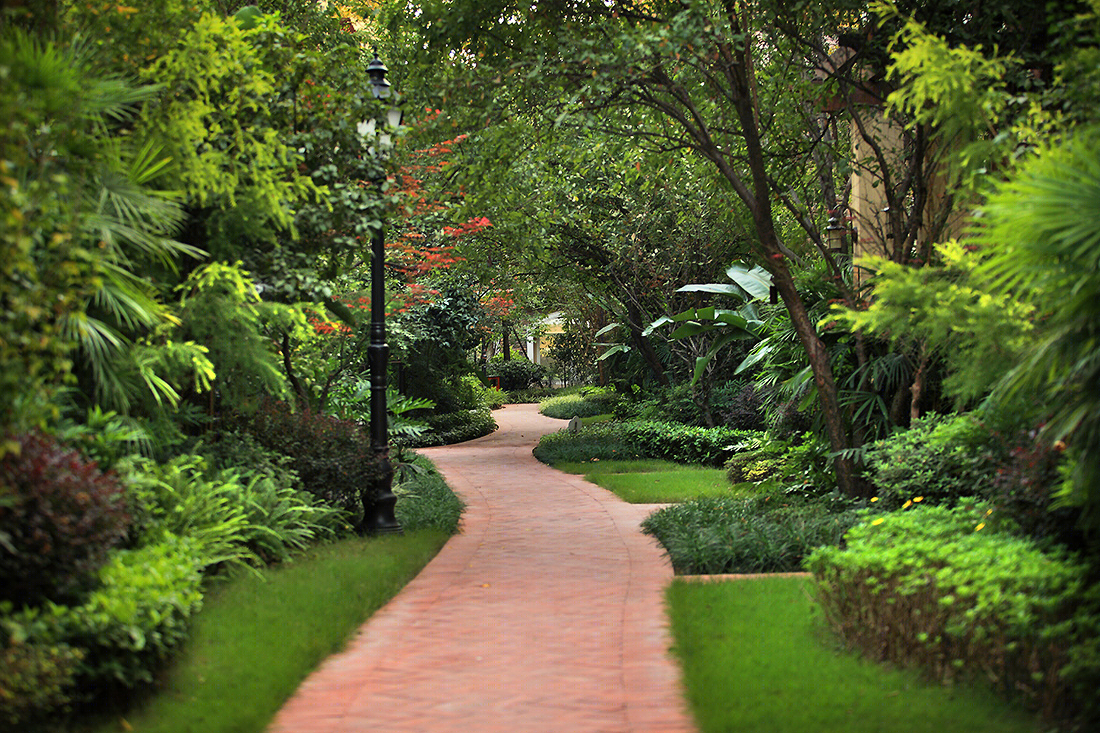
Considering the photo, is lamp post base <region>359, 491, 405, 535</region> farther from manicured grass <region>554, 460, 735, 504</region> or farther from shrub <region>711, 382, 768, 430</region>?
shrub <region>711, 382, 768, 430</region>

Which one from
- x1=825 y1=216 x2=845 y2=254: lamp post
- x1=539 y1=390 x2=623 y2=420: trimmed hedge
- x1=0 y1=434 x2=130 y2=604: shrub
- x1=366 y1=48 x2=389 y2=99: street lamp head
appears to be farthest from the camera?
x1=539 y1=390 x2=623 y2=420: trimmed hedge

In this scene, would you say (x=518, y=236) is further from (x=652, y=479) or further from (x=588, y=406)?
(x=588, y=406)

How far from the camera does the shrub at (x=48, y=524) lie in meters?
4.13

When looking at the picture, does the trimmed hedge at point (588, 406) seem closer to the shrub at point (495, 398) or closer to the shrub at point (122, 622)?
the shrub at point (495, 398)

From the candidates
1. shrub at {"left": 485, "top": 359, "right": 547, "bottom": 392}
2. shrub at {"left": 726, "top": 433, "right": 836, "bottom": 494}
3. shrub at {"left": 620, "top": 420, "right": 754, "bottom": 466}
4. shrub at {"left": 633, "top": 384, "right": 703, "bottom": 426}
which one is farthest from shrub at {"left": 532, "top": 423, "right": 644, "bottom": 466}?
shrub at {"left": 485, "top": 359, "right": 547, "bottom": 392}

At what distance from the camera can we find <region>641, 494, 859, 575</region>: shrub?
25.2ft

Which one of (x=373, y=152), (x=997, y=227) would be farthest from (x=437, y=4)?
(x=997, y=227)

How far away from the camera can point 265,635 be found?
5660mm

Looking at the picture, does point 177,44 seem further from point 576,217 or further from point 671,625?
point 576,217

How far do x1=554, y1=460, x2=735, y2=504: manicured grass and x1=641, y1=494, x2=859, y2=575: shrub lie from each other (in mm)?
2123

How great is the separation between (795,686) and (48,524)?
3725mm

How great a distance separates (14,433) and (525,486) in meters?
9.86

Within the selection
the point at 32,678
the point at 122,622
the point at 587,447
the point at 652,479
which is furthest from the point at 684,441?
the point at 32,678

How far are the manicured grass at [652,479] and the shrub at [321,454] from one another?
403 cm
